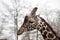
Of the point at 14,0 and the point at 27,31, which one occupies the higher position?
the point at 14,0

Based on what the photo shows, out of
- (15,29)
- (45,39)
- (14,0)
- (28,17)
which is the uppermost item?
(14,0)

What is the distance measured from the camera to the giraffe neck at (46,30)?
6.51 ft

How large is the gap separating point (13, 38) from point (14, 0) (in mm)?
458

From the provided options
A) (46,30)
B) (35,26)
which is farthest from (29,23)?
(46,30)

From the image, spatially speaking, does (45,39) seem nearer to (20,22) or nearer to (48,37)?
(48,37)

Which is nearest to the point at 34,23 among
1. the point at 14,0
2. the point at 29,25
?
the point at 29,25

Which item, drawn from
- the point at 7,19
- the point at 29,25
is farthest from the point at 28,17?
the point at 7,19

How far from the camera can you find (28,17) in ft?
6.57

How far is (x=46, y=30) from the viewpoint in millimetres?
2000

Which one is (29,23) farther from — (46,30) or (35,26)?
(46,30)

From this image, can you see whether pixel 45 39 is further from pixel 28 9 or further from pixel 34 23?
pixel 28 9

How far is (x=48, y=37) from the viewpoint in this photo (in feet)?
6.50

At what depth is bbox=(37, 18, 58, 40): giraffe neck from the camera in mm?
1985

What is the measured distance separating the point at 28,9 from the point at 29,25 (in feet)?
0.64
